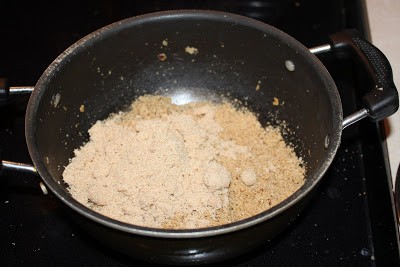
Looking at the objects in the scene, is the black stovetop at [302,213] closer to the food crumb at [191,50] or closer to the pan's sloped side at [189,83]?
the pan's sloped side at [189,83]

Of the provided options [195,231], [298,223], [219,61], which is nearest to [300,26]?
[219,61]

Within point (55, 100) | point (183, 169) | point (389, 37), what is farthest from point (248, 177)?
point (389, 37)

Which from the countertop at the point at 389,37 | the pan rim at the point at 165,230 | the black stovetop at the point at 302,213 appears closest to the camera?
the pan rim at the point at 165,230

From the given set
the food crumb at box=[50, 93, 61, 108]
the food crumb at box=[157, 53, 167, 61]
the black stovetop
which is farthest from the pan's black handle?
the food crumb at box=[50, 93, 61, 108]

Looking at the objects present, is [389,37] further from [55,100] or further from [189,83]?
[55,100]

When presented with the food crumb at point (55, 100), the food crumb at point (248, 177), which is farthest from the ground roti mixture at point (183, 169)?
the food crumb at point (55, 100)

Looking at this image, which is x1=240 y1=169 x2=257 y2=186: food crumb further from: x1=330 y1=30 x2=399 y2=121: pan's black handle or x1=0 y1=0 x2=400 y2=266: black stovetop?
x1=330 y1=30 x2=399 y2=121: pan's black handle

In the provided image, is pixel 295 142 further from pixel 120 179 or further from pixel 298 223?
pixel 120 179
